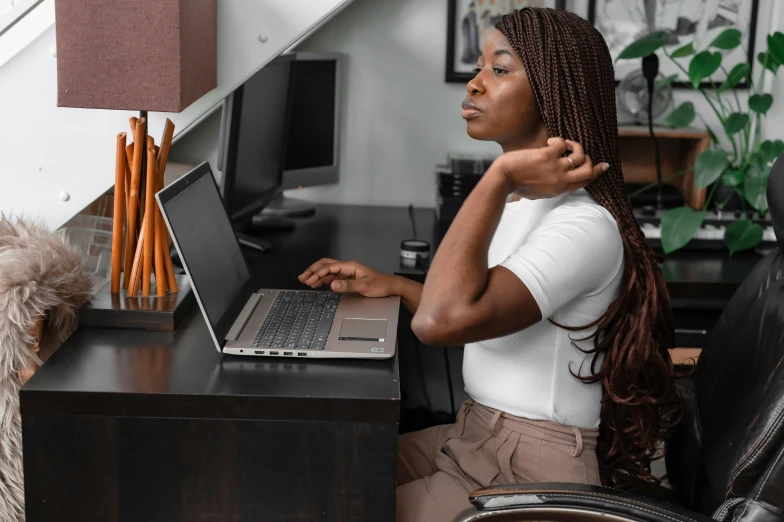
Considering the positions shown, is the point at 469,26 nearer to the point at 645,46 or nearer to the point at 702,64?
the point at 645,46

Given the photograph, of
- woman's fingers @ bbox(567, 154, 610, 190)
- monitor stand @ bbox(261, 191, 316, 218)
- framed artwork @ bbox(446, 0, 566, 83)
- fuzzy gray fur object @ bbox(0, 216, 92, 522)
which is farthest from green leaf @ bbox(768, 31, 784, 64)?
fuzzy gray fur object @ bbox(0, 216, 92, 522)

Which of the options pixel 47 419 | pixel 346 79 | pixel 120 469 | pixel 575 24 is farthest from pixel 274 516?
pixel 346 79

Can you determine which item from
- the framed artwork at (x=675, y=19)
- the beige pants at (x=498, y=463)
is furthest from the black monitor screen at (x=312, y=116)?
the beige pants at (x=498, y=463)

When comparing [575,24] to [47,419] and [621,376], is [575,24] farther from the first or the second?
[47,419]

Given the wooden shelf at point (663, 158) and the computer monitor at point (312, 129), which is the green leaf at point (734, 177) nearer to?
the wooden shelf at point (663, 158)

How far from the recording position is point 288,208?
2766 millimetres

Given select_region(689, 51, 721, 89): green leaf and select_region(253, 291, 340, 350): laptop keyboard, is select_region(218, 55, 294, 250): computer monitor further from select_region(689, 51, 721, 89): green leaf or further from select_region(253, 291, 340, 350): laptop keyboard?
select_region(689, 51, 721, 89): green leaf

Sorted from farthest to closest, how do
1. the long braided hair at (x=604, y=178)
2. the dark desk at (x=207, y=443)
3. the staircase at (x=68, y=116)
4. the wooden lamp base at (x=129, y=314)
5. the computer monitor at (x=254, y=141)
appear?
the computer monitor at (x=254, y=141), the staircase at (x=68, y=116), the wooden lamp base at (x=129, y=314), the long braided hair at (x=604, y=178), the dark desk at (x=207, y=443)

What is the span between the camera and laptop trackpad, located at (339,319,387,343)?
1.51 metres

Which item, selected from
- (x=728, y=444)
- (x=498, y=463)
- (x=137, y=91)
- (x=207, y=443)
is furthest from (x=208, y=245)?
(x=728, y=444)

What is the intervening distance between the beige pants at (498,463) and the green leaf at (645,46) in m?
1.28

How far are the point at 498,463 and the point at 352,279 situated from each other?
0.50 m

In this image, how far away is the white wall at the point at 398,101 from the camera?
2.81m

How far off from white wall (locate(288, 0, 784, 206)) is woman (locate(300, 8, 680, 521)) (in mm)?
1366
